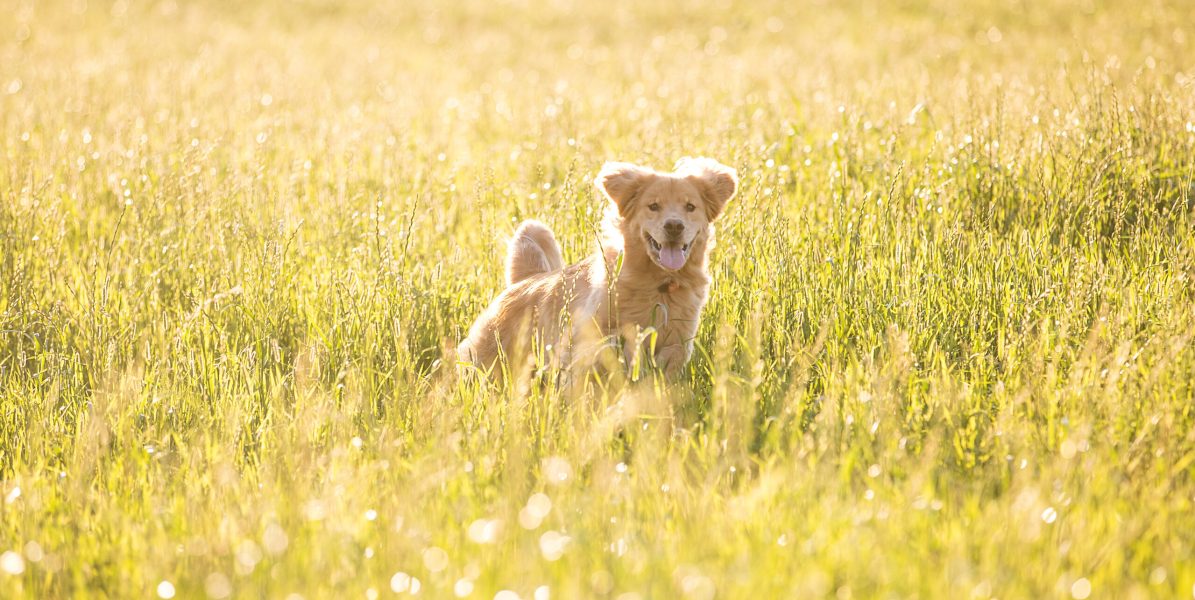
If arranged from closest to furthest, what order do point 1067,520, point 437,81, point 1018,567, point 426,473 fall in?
point 1018,567, point 1067,520, point 426,473, point 437,81

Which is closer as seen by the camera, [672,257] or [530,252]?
[672,257]

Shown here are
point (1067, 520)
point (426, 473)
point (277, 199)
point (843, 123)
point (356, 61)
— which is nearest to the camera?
point (1067, 520)

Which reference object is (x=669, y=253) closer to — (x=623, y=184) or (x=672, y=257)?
(x=672, y=257)

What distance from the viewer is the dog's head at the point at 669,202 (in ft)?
12.5

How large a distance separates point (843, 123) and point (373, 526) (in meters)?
4.35

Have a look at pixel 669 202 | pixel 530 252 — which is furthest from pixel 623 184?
pixel 530 252

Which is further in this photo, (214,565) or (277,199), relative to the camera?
(277,199)

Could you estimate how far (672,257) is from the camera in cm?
379

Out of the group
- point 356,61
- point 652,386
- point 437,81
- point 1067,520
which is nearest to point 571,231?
point 652,386

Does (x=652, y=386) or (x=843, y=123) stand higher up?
(x=843, y=123)

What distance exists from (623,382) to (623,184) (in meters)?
1.04

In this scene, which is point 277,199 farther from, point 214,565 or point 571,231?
point 214,565

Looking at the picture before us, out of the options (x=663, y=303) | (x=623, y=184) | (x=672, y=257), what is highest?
(x=623, y=184)

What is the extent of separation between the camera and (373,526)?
8.04 ft
